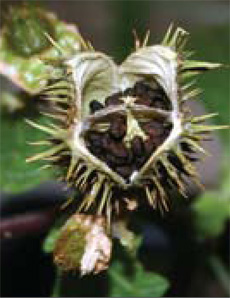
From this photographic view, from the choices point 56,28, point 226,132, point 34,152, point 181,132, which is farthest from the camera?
point 226,132

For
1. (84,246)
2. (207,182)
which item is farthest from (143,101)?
(207,182)

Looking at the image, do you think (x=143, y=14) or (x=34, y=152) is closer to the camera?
(x=34, y=152)

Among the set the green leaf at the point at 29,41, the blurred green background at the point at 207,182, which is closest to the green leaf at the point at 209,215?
the blurred green background at the point at 207,182

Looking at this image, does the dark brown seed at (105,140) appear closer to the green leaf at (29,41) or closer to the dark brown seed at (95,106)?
the dark brown seed at (95,106)

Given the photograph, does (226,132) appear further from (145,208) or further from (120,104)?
(120,104)

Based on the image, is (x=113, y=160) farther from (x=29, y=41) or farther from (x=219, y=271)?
(x=219, y=271)

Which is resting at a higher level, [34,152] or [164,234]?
[34,152]

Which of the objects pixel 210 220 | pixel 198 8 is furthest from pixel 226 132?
pixel 198 8
